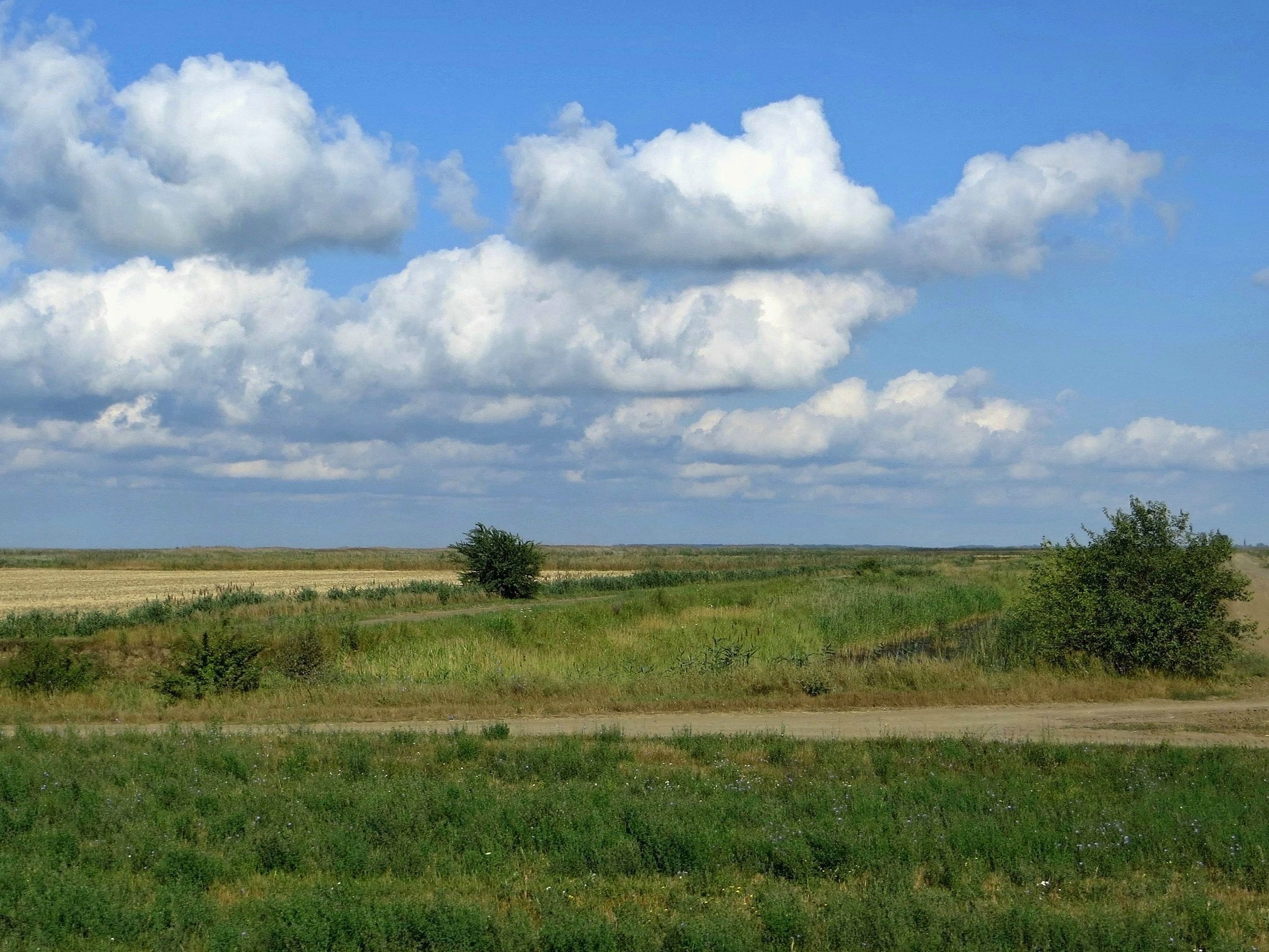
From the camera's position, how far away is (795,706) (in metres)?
19.9

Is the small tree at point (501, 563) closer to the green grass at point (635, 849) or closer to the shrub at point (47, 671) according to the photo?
the shrub at point (47, 671)

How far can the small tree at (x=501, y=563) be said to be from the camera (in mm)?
51188

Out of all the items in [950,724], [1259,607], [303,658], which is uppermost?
[950,724]

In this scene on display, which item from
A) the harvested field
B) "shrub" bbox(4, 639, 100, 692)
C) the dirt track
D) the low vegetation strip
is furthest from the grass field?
the harvested field

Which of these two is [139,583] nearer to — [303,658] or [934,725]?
[303,658]

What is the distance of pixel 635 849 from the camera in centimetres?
954

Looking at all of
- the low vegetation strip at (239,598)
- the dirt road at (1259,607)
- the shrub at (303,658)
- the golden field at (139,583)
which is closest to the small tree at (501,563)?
the low vegetation strip at (239,598)

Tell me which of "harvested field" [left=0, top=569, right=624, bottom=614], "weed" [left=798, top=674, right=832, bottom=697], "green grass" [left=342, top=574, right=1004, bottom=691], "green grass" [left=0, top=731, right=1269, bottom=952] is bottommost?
"harvested field" [left=0, top=569, right=624, bottom=614]

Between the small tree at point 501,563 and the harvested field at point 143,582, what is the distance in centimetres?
1351

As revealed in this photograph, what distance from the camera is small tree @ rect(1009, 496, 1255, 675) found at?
77.9ft

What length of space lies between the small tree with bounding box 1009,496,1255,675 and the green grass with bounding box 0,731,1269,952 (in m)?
10.6

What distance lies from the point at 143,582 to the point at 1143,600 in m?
67.2

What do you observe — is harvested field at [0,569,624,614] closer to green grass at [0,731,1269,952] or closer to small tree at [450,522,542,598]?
small tree at [450,522,542,598]

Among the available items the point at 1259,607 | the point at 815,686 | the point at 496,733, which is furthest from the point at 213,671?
the point at 1259,607
